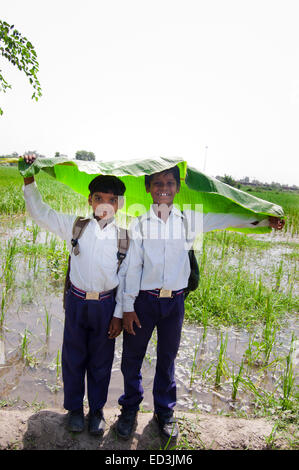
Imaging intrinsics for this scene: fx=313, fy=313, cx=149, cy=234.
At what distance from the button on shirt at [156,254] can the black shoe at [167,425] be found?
80cm

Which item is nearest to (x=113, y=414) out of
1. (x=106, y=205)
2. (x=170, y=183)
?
(x=106, y=205)

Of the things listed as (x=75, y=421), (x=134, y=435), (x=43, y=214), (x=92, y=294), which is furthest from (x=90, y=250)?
(x=134, y=435)

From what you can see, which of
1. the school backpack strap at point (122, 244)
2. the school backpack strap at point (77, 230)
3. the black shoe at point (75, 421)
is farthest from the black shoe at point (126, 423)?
the school backpack strap at point (77, 230)

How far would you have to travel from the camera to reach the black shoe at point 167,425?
2.01 metres

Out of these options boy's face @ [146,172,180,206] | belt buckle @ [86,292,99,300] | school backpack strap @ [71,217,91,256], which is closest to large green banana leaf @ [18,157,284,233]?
boy's face @ [146,172,180,206]

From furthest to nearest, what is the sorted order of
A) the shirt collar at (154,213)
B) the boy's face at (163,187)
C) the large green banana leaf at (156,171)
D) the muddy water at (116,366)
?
the muddy water at (116,366)
the shirt collar at (154,213)
the boy's face at (163,187)
the large green banana leaf at (156,171)

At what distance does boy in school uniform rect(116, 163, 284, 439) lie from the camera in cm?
191

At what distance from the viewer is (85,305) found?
6.16 feet

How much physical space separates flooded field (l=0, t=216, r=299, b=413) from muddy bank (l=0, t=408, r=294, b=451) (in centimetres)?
27

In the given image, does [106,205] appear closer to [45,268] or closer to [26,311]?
[26,311]

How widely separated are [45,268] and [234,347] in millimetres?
3036

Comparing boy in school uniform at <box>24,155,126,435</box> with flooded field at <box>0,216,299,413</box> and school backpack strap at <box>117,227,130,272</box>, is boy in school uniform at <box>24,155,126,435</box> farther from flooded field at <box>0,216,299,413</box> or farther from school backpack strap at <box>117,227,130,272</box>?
flooded field at <box>0,216,299,413</box>

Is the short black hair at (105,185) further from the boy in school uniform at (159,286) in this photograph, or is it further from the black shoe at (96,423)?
the black shoe at (96,423)

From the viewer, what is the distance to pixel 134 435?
2021mm
